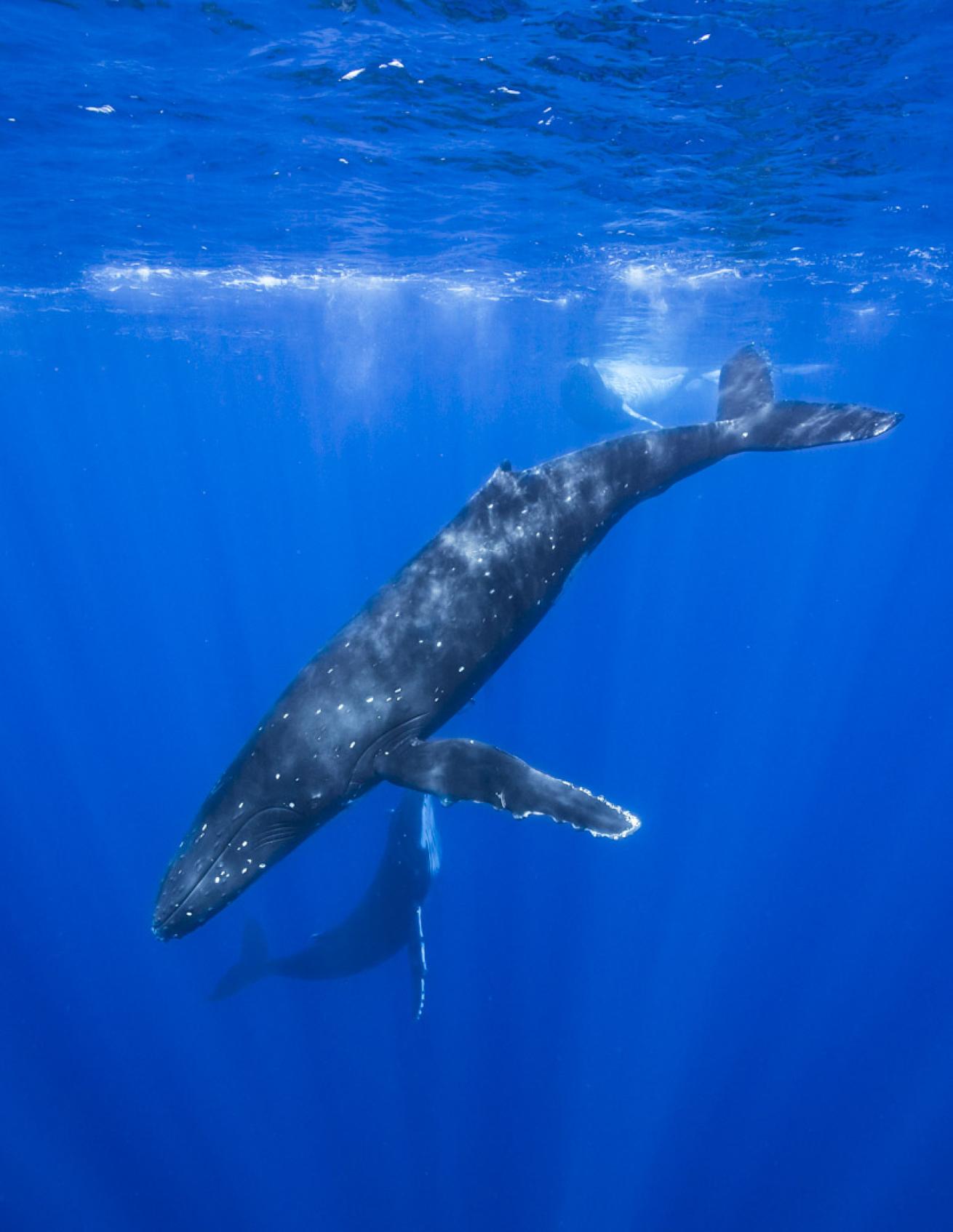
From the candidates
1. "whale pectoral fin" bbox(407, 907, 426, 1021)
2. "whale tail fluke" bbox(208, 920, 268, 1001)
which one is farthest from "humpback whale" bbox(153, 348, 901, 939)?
"whale tail fluke" bbox(208, 920, 268, 1001)

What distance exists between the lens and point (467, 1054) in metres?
19.6

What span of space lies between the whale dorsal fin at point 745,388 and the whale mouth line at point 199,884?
6.81m

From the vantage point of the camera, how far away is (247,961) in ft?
57.2

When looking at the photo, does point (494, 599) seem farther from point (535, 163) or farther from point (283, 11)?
point (535, 163)

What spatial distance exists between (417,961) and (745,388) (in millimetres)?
11618

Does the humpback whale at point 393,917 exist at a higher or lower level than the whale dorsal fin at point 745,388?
lower

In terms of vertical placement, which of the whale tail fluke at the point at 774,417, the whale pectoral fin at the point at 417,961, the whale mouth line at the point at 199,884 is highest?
the whale tail fluke at the point at 774,417

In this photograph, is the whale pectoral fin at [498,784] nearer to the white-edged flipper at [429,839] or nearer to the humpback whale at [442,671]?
the humpback whale at [442,671]

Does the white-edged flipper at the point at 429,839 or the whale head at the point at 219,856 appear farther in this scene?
the white-edged flipper at the point at 429,839

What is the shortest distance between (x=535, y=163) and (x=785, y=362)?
40873 millimetres

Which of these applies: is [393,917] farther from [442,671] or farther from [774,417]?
[774,417]

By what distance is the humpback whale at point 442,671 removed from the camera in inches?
291

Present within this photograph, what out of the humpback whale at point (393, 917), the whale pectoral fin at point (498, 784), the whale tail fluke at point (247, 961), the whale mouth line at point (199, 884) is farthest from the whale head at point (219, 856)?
the whale tail fluke at point (247, 961)

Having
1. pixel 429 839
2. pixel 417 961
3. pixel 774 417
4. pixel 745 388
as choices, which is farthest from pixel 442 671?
pixel 417 961
